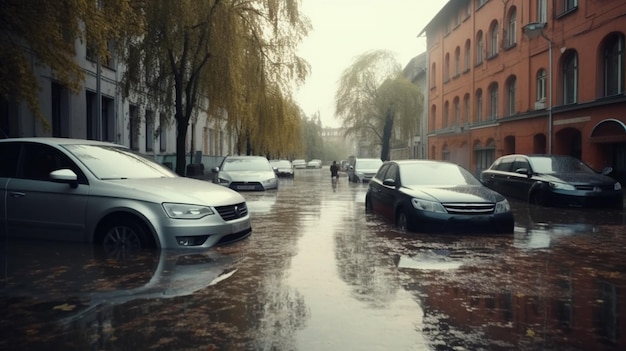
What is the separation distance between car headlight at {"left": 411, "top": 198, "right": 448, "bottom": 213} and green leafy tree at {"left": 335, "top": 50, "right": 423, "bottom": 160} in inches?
1458

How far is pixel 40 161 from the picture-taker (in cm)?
745

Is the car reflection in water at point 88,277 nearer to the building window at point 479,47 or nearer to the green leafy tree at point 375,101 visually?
the building window at point 479,47

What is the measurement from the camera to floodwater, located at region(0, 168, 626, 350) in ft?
12.7

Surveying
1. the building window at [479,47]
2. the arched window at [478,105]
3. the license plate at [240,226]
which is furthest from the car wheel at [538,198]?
the building window at [479,47]

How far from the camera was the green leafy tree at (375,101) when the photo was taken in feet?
149

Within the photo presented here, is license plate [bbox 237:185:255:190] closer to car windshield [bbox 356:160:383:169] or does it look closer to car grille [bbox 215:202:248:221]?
car windshield [bbox 356:160:383:169]

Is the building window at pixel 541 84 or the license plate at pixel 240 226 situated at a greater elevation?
the building window at pixel 541 84

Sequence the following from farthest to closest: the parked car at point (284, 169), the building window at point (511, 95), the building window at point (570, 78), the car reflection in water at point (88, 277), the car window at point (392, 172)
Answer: the parked car at point (284, 169) < the building window at point (511, 95) < the building window at point (570, 78) < the car window at point (392, 172) < the car reflection in water at point (88, 277)

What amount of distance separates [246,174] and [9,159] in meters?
13.4

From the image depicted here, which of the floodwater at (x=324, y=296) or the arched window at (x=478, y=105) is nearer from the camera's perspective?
the floodwater at (x=324, y=296)

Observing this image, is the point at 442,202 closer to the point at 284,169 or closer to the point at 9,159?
the point at 9,159

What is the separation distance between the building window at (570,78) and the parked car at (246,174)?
1358 centimetres

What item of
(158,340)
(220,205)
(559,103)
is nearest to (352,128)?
(559,103)

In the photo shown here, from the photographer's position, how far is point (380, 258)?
7.04 m
